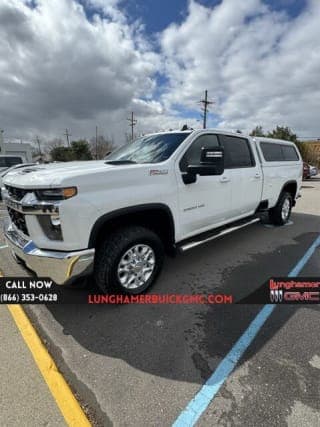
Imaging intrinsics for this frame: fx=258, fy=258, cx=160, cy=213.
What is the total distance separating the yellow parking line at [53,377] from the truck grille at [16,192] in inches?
50.5

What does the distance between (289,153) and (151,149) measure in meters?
4.21

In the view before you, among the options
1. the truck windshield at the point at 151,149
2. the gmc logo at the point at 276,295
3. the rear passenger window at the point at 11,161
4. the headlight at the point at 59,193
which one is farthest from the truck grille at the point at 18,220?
the rear passenger window at the point at 11,161

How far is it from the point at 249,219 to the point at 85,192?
3409 millimetres

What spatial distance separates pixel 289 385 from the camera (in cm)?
191

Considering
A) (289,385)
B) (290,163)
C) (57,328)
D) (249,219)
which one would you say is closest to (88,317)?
(57,328)

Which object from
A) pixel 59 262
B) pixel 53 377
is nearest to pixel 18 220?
pixel 59 262

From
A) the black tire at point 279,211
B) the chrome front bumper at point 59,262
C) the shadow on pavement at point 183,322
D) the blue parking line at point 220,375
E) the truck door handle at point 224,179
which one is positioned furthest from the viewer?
the black tire at point 279,211

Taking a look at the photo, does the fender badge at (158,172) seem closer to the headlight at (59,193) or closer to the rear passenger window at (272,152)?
the headlight at (59,193)

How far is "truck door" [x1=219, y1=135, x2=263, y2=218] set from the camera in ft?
13.6

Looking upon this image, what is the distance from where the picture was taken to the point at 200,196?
3.46 metres

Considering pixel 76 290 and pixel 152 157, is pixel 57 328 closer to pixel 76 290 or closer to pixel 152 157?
pixel 76 290

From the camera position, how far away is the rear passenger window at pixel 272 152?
17.2ft

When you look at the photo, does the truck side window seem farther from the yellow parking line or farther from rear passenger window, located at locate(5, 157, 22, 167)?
rear passenger window, located at locate(5, 157, 22, 167)

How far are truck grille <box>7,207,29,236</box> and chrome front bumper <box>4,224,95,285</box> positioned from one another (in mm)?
159
